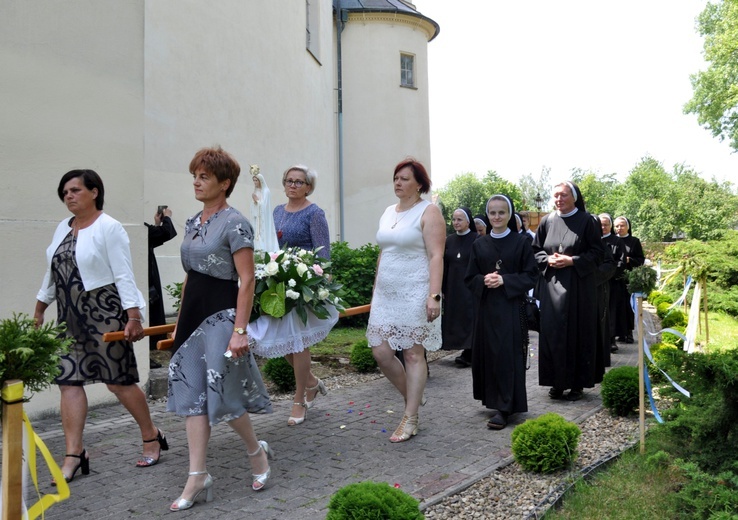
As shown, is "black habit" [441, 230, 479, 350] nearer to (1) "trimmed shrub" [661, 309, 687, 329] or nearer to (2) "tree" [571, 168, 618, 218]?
(1) "trimmed shrub" [661, 309, 687, 329]

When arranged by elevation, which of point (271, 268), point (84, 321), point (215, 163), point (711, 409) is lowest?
point (711, 409)

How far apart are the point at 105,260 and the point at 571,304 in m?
4.89

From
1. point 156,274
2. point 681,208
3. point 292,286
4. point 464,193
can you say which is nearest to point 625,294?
point 156,274

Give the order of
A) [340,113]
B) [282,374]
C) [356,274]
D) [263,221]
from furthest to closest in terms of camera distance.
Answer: [340,113]
[356,274]
[282,374]
[263,221]

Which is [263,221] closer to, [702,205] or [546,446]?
[546,446]

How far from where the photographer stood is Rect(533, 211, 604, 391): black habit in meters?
7.51

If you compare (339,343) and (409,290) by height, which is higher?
(409,290)

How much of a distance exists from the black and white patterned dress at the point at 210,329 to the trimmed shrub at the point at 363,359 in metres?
4.82

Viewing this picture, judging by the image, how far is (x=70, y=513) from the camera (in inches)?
173

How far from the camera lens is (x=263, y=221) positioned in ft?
25.7

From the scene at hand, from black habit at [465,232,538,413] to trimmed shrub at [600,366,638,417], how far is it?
2.87 ft

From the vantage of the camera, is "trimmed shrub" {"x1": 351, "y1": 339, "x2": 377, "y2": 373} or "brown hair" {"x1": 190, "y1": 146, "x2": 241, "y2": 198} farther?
"trimmed shrub" {"x1": 351, "y1": 339, "x2": 377, "y2": 373}

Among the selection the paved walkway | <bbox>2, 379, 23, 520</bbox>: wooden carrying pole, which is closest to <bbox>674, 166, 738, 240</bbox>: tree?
the paved walkway

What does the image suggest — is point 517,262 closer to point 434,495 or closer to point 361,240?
point 434,495
